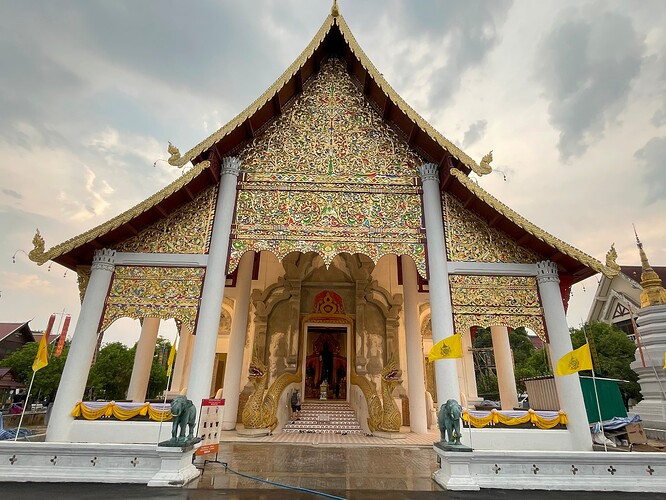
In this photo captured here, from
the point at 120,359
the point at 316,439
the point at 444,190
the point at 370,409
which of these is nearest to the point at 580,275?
the point at 444,190

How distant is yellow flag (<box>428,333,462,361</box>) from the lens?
5.23m

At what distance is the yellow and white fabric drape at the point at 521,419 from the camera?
5590 millimetres

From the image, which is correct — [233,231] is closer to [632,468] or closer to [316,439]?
[316,439]

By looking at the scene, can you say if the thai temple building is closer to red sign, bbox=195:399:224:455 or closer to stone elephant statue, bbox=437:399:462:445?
red sign, bbox=195:399:224:455

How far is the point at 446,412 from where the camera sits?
4.91 metres

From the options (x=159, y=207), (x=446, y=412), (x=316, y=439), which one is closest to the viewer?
(x=446, y=412)

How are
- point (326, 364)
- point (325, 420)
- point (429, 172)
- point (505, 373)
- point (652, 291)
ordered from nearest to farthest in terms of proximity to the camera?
point (429, 172) < point (505, 373) < point (325, 420) < point (652, 291) < point (326, 364)

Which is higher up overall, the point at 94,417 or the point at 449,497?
the point at 94,417

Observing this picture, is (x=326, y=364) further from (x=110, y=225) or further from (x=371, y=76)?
(x=371, y=76)

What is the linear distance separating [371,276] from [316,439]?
5.30m

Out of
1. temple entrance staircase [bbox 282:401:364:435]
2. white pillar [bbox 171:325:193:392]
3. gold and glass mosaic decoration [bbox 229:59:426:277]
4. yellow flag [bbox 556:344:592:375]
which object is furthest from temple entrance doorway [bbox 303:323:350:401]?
yellow flag [bbox 556:344:592:375]

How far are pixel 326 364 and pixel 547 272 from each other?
28.0ft

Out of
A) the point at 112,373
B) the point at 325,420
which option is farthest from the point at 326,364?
the point at 112,373

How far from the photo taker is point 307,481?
441 centimetres
